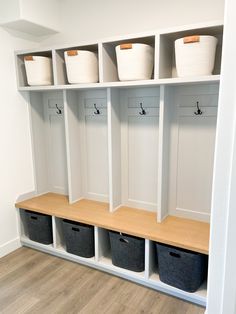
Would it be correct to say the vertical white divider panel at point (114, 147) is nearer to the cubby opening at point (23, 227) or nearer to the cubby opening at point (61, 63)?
the cubby opening at point (61, 63)

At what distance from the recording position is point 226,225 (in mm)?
645

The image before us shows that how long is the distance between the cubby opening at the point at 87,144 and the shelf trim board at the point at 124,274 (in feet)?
1.78

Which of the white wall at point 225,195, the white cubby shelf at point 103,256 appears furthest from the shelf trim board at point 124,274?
the white wall at point 225,195

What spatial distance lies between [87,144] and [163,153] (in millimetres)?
905

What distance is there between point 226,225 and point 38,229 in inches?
89.5

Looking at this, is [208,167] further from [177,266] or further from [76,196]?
[76,196]

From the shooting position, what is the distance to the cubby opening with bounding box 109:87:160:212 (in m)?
2.29

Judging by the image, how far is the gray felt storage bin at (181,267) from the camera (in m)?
1.83

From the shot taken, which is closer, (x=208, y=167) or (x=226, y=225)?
(x=226, y=225)

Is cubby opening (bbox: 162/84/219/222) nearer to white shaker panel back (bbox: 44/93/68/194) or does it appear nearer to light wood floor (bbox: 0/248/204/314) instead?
light wood floor (bbox: 0/248/204/314)

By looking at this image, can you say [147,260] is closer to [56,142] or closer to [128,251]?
[128,251]

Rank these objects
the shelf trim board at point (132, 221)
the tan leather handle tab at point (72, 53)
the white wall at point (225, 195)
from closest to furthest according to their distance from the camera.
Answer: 1. the white wall at point (225, 195)
2. the shelf trim board at point (132, 221)
3. the tan leather handle tab at point (72, 53)

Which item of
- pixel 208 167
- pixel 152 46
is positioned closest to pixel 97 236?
pixel 208 167

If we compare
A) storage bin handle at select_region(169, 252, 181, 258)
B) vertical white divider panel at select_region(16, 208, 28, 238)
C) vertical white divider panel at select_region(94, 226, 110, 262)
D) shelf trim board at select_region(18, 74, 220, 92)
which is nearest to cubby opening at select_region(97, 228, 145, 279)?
vertical white divider panel at select_region(94, 226, 110, 262)
